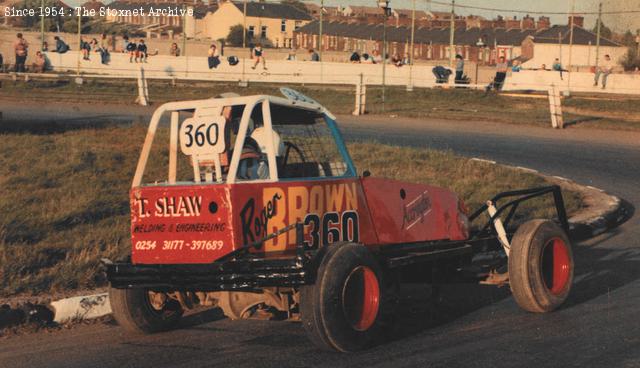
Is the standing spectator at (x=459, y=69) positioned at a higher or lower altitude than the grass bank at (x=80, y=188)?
higher

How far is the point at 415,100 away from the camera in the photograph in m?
41.3

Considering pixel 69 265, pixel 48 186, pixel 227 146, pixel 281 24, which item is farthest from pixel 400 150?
pixel 281 24

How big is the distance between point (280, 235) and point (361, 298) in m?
0.70

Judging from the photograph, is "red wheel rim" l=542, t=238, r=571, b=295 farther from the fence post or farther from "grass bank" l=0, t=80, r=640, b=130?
the fence post

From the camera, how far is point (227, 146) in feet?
24.5

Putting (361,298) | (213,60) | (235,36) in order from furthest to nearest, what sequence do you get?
(235,36), (213,60), (361,298)

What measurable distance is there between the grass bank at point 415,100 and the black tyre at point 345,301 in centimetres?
2550

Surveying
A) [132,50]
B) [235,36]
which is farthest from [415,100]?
[235,36]

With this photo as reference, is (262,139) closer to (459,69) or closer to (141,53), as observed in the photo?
(459,69)

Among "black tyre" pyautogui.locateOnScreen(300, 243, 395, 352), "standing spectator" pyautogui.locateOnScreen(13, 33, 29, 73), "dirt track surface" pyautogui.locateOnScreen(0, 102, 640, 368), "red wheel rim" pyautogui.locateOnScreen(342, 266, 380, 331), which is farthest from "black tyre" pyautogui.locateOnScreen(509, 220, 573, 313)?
"standing spectator" pyautogui.locateOnScreen(13, 33, 29, 73)

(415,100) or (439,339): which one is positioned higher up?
(439,339)

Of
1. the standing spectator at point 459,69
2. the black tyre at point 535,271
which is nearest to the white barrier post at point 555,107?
the standing spectator at point 459,69

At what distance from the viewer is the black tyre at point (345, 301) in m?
6.96

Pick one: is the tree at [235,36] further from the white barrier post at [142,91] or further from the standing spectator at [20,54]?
the white barrier post at [142,91]
